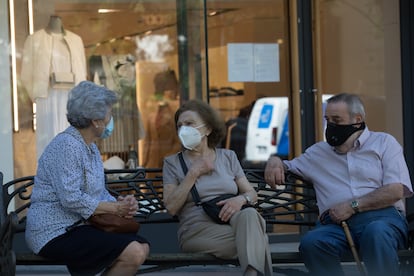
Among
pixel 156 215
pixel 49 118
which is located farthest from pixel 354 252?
pixel 49 118

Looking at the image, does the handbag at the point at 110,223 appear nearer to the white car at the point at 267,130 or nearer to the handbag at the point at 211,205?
the handbag at the point at 211,205

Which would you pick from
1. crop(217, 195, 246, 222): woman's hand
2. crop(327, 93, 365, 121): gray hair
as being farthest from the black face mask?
crop(217, 195, 246, 222): woman's hand

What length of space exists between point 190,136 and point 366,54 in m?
3.61

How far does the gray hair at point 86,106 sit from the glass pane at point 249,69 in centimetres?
325

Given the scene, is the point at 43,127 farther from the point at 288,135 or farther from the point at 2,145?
the point at 288,135

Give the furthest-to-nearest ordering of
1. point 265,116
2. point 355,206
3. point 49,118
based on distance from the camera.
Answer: point 265,116 < point 49,118 < point 355,206

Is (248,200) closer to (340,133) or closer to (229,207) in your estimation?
(229,207)

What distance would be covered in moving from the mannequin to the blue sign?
1.64 m

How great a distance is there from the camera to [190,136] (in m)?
5.74

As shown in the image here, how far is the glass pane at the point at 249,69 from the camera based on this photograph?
28.1 ft

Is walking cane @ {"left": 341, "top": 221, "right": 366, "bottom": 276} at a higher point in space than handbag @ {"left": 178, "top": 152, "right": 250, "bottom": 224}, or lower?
lower

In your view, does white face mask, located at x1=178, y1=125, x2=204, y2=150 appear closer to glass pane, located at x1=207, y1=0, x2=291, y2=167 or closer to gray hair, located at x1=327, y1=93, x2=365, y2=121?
gray hair, located at x1=327, y1=93, x2=365, y2=121

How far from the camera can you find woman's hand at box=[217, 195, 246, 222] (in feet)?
18.3

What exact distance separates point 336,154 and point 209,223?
3.01 ft
